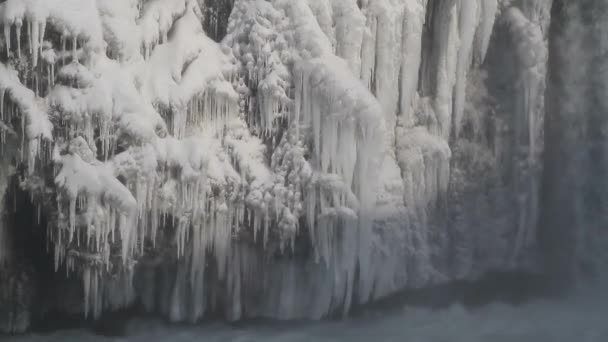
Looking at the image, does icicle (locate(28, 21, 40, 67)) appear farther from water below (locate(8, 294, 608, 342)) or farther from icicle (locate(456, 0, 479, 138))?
icicle (locate(456, 0, 479, 138))

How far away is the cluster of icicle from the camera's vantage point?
233 inches

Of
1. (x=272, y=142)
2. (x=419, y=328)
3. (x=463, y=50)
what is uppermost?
(x=463, y=50)

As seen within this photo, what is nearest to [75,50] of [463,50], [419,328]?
[463,50]

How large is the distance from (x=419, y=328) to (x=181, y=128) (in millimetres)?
3060

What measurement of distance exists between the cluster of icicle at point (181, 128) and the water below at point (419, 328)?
A: 46 cm

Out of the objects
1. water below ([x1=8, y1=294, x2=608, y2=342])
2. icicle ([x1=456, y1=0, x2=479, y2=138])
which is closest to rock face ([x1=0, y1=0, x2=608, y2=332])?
icicle ([x1=456, y1=0, x2=479, y2=138])

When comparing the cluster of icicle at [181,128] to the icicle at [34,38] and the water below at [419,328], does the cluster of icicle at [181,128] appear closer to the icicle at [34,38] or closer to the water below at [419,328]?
the icicle at [34,38]

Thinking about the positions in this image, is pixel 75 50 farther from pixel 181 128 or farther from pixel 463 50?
pixel 463 50

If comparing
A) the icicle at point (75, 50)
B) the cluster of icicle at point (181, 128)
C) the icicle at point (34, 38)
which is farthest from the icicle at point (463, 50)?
the icicle at point (34, 38)

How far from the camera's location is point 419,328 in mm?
7598

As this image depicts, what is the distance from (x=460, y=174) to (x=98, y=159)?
3.85 m

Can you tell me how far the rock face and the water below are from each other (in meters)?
0.17

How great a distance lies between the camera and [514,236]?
28.0 ft

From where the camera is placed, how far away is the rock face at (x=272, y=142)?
597 cm
